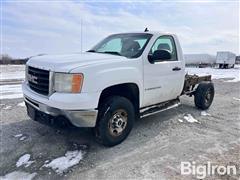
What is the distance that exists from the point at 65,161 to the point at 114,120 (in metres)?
1.05

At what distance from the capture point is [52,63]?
4047 millimetres

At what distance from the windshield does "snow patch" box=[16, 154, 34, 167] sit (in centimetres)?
246

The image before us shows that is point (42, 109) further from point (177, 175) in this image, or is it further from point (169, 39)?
point (169, 39)

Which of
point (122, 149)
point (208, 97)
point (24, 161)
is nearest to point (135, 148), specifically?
point (122, 149)

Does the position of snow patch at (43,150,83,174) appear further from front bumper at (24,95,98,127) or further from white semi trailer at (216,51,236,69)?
white semi trailer at (216,51,236,69)

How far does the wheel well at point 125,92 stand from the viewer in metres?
4.32

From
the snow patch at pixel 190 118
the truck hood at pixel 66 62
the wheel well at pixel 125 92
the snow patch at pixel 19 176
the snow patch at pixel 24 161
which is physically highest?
the truck hood at pixel 66 62

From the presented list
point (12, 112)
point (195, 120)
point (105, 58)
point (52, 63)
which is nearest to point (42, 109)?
point (52, 63)

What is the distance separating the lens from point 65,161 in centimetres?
391

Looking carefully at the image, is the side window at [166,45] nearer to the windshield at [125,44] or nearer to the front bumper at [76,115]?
the windshield at [125,44]

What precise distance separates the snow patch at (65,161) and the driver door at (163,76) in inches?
65.2

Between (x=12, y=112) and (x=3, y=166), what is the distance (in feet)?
9.39

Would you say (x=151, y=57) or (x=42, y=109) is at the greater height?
(x=151, y=57)

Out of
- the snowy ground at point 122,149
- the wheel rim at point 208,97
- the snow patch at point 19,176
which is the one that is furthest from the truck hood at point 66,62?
the wheel rim at point 208,97
